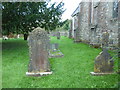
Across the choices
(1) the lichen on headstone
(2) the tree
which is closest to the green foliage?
(2) the tree

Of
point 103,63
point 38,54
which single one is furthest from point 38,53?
point 103,63

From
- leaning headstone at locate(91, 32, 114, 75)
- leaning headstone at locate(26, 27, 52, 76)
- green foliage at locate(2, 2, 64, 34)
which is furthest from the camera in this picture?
green foliage at locate(2, 2, 64, 34)

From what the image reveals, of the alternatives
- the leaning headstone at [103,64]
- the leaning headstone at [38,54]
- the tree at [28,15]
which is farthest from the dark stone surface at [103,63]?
the tree at [28,15]

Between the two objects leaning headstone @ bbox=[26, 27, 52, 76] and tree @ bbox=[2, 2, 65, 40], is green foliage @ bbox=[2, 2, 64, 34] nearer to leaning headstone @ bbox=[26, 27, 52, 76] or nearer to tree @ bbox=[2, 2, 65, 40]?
tree @ bbox=[2, 2, 65, 40]

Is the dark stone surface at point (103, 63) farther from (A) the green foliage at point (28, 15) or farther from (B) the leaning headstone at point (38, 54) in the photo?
(A) the green foliage at point (28, 15)

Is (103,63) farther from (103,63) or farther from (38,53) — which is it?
(38,53)

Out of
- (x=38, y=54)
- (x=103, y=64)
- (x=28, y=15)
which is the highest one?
(x=28, y=15)

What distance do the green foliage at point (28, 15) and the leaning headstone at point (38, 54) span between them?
4849 mm

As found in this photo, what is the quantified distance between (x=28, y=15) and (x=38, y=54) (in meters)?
5.81

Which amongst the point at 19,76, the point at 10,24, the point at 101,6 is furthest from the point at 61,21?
the point at 19,76

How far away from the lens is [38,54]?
585 cm

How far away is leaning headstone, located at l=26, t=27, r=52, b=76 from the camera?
582 cm

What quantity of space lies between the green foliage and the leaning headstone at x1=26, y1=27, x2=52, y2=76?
485cm

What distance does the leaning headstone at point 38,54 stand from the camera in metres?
5.82
